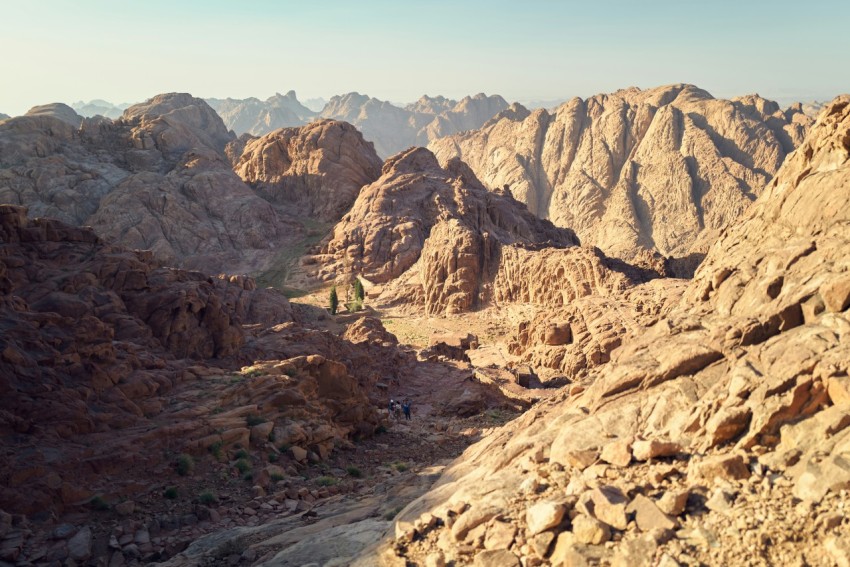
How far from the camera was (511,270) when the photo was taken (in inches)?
2338

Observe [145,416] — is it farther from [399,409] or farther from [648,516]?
[648,516]

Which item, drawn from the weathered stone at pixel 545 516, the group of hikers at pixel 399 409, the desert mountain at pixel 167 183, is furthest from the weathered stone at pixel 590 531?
the desert mountain at pixel 167 183

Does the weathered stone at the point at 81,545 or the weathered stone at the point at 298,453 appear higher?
the weathered stone at the point at 81,545

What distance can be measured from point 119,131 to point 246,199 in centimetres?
2365

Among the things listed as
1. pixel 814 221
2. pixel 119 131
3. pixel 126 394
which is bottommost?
pixel 126 394

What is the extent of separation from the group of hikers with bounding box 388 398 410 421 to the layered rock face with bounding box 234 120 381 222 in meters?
58.0

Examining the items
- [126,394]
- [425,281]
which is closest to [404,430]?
[126,394]

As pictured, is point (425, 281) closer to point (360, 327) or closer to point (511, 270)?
point (511, 270)

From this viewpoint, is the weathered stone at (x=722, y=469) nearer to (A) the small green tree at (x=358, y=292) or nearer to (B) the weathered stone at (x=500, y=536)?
(B) the weathered stone at (x=500, y=536)

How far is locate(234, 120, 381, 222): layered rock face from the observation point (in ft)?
298

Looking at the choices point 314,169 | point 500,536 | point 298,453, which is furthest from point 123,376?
point 314,169

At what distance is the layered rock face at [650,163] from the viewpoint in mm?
104688

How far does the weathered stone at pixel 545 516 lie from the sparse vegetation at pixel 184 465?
12.2m

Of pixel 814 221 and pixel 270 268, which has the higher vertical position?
pixel 814 221
